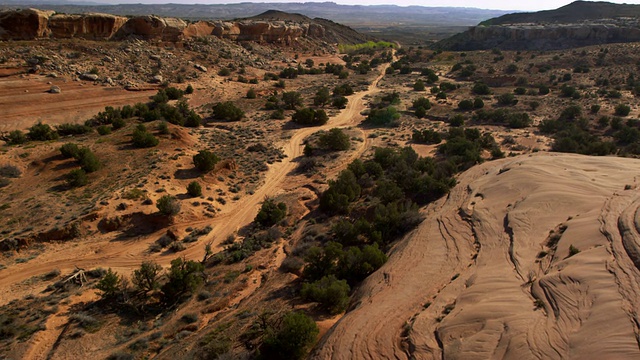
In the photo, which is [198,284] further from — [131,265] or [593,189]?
[593,189]

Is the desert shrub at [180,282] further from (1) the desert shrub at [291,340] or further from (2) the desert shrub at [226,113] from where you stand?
(2) the desert shrub at [226,113]

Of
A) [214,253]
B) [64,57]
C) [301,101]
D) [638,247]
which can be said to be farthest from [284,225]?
[64,57]

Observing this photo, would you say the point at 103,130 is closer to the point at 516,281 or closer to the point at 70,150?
the point at 70,150

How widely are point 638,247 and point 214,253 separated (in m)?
16.3

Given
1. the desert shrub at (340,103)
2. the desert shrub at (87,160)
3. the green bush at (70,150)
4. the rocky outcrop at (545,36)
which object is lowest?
the desert shrub at (87,160)

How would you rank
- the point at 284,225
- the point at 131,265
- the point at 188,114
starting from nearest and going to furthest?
the point at 131,265 → the point at 284,225 → the point at 188,114

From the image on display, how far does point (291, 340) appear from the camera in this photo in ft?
33.0

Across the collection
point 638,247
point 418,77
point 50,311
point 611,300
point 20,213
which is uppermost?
point 418,77

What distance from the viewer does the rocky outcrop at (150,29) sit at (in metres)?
48.5

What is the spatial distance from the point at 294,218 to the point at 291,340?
1098cm

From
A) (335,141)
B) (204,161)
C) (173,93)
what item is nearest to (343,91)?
(335,141)

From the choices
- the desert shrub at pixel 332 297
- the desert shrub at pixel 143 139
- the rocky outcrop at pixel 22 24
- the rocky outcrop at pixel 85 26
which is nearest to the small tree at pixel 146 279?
the desert shrub at pixel 332 297

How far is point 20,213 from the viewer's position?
18.7m

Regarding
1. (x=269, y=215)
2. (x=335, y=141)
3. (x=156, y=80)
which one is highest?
(x=156, y=80)
